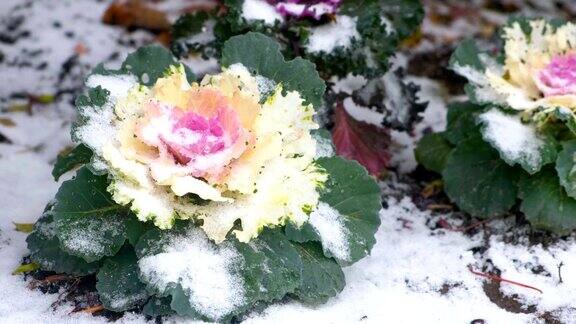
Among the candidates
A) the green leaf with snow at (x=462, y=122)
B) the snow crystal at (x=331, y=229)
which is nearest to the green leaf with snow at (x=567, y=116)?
the green leaf with snow at (x=462, y=122)

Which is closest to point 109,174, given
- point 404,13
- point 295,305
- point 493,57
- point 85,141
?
point 85,141

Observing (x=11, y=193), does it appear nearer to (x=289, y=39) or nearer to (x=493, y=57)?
(x=289, y=39)

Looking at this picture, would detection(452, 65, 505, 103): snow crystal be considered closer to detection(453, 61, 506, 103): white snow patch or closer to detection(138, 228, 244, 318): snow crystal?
detection(453, 61, 506, 103): white snow patch

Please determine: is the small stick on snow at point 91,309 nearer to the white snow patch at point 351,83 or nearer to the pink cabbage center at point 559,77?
the white snow patch at point 351,83

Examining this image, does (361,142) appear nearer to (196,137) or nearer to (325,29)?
(325,29)

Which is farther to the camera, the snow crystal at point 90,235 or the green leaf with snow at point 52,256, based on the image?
the green leaf with snow at point 52,256

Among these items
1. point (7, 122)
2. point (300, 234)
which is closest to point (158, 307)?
point (300, 234)
